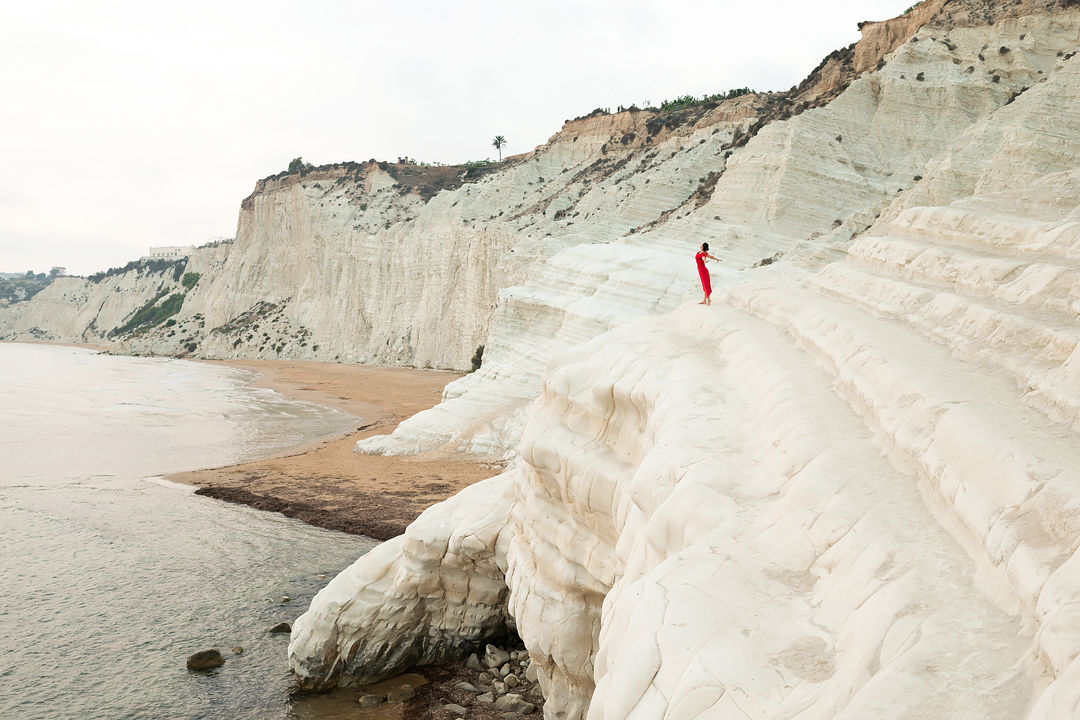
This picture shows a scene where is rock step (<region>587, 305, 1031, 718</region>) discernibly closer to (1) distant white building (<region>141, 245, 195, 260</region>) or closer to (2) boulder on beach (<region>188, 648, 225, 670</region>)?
(2) boulder on beach (<region>188, 648, 225, 670</region>)

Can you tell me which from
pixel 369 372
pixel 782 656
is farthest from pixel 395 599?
pixel 369 372

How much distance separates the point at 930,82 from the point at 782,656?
1188 inches

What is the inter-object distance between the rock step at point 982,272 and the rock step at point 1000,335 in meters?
0.20

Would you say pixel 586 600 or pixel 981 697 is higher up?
pixel 981 697

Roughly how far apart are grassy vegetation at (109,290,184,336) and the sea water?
64627mm

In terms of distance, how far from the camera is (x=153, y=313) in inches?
3784

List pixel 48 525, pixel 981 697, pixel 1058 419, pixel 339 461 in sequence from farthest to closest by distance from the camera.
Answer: pixel 339 461 < pixel 48 525 < pixel 1058 419 < pixel 981 697

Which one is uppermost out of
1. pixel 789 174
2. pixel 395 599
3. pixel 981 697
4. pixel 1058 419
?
pixel 789 174

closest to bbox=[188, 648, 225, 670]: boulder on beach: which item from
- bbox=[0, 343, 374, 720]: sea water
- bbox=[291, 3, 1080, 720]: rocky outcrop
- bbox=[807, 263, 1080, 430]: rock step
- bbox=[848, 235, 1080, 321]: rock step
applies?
bbox=[0, 343, 374, 720]: sea water

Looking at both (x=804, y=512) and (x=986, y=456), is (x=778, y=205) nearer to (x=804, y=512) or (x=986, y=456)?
(x=804, y=512)

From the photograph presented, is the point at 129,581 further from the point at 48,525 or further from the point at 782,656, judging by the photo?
the point at 782,656

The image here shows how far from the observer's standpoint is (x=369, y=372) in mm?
50250

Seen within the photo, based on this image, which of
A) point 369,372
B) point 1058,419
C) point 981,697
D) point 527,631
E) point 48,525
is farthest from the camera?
point 369,372

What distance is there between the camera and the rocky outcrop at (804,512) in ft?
10.9
